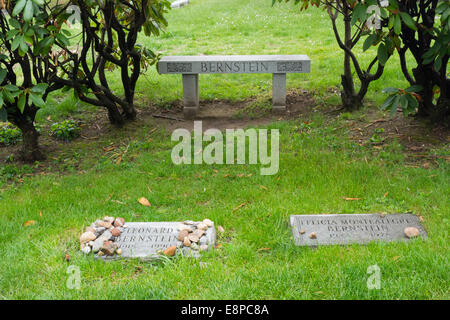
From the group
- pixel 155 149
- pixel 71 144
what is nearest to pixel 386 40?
pixel 155 149

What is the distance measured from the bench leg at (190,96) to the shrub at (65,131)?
5.43ft

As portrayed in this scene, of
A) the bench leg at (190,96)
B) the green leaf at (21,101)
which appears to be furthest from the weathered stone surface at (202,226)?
the bench leg at (190,96)

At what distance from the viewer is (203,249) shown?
3.94m

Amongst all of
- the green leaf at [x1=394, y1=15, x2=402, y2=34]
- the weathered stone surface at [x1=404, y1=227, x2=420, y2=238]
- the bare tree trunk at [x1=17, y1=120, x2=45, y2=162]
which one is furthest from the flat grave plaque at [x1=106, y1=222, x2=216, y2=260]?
the green leaf at [x1=394, y1=15, x2=402, y2=34]

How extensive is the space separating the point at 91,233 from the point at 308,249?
1774mm

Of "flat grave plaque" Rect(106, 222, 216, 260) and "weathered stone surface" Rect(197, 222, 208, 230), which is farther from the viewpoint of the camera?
"weathered stone surface" Rect(197, 222, 208, 230)

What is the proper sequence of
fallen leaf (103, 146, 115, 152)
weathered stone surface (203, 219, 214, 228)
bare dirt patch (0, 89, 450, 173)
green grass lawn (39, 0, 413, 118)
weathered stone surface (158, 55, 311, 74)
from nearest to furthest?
weathered stone surface (203, 219, 214, 228), bare dirt patch (0, 89, 450, 173), fallen leaf (103, 146, 115, 152), weathered stone surface (158, 55, 311, 74), green grass lawn (39, 0, 413, 118)

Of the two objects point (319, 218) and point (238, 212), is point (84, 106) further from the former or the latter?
point (319, 218)

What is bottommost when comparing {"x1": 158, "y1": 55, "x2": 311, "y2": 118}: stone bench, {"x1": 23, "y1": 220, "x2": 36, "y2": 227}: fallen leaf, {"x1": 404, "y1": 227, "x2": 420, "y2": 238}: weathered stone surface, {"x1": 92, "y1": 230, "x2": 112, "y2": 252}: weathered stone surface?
{"x1": 23, "y1": 220, "x2": 36, "y2": 227}: fallen leaf

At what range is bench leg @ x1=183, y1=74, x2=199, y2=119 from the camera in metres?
7.58

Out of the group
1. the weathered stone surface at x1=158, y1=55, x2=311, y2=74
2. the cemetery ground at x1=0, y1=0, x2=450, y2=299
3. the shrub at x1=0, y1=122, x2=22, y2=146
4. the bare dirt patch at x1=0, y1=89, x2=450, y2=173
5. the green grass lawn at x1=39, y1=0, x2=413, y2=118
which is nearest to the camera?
the cemetery ground at x1=0, y1=0, x2=450, y2=299

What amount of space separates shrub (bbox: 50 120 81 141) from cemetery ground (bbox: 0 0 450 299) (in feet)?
0.36

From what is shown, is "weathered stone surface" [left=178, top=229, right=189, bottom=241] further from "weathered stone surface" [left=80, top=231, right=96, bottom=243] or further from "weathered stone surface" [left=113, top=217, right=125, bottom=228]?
"weathered stone surface" [left=80, top=231, right=96, bottom=243]

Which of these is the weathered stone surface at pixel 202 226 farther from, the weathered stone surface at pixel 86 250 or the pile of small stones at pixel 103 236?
the weathered stone surface at pixel 86 250
